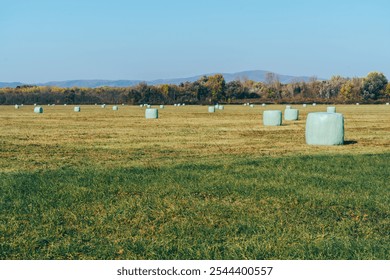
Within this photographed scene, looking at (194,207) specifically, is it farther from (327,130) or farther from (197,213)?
(327,130)

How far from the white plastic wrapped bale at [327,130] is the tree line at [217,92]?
291 feet

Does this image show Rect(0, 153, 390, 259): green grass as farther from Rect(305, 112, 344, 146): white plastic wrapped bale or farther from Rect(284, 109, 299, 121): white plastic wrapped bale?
Rect(284, 109, 299, 121): white plastic wrapped bale

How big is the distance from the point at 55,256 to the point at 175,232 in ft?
5.46

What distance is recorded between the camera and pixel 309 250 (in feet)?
20.6

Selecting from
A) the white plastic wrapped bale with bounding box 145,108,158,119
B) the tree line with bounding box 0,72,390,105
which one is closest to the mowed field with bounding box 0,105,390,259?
the white plastic wrapped bale with bounding box 145,108,158,119

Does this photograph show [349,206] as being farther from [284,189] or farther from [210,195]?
[210,195]

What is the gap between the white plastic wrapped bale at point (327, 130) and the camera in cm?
1988

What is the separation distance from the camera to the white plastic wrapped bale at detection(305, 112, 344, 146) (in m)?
19.9

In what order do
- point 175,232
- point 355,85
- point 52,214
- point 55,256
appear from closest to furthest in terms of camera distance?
point 55,256 < point 175,232 < point 52,214 < point 355,85

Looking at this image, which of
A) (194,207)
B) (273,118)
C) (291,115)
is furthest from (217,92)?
(194,207)

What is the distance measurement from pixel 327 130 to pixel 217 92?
4694 inches

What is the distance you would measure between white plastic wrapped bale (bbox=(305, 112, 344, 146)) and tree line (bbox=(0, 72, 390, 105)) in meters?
88.8

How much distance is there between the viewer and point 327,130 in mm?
19953
